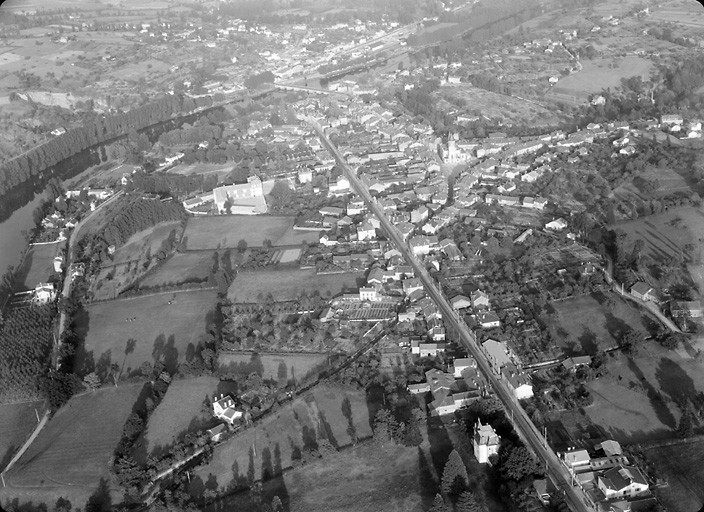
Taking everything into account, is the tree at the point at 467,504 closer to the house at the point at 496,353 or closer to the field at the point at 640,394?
the field at the point at 640,394

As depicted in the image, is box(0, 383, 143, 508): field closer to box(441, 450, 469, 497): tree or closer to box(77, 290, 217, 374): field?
box(77, 290, 217, 374): field

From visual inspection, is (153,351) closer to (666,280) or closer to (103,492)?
(103,492)

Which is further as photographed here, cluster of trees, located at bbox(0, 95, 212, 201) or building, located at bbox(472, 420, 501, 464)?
cluster of trees, located at bbox(0, 95, 212, 201)

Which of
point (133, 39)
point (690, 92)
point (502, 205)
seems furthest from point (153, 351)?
point (133, 39)

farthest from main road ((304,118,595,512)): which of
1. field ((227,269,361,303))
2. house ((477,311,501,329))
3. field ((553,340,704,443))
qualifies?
field ((227,269,361,303))

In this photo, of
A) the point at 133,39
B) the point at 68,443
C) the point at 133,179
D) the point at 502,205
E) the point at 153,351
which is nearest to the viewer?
the point at 68,443

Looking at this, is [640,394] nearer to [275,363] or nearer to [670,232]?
[670,232]
